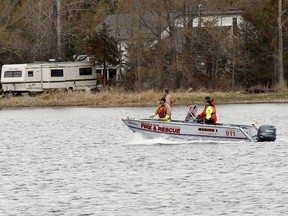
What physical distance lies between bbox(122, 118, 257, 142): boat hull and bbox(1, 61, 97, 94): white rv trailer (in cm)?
3716

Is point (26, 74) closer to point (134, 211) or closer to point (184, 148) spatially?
point (184, 148)

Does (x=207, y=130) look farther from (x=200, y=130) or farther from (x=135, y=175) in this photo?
(x=135, y=175)

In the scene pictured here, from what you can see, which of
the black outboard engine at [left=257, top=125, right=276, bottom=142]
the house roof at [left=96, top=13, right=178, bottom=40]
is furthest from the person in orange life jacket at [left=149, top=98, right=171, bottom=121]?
the house roof at [left=96, top=13, right=178, bottom=40]

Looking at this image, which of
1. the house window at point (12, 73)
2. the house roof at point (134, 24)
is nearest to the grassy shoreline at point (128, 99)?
the house window at point (12, 73)

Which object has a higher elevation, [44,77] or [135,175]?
[44,77]

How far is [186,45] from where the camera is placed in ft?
256

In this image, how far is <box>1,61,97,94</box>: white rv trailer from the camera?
78500 millimetres

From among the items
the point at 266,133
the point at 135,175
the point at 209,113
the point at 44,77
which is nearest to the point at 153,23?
the point at 44,77

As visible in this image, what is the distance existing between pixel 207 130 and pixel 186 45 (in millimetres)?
37818

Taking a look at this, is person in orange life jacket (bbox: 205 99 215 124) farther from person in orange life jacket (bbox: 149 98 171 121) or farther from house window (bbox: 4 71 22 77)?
house window (bbox: 4 71 22 77)

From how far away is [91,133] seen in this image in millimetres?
53125

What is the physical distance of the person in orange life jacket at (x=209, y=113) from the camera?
40219 mm

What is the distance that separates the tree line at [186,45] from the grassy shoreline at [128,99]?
112 inches

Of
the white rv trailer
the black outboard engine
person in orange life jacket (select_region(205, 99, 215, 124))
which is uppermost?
the white rv trailer
